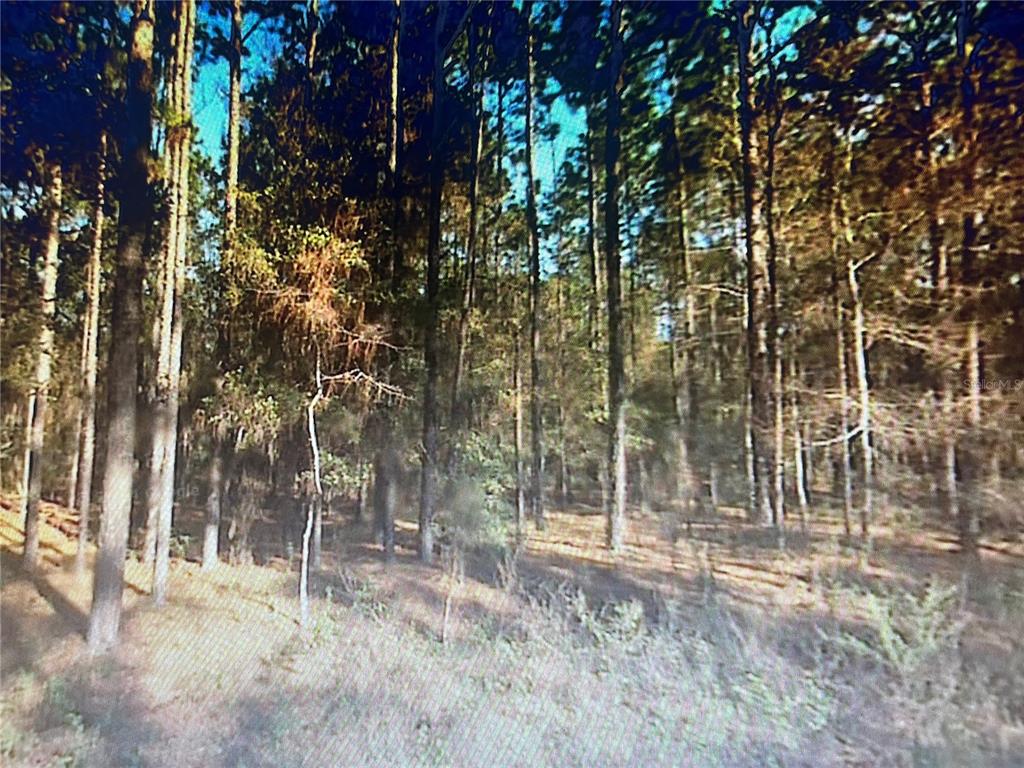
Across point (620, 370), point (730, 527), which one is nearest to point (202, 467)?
Answer: point (620, 370)

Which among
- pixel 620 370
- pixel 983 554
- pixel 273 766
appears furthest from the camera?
pixel 620 370

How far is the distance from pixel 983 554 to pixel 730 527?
1.17 feet

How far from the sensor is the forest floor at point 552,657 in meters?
0.83

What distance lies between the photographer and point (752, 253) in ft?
3.34

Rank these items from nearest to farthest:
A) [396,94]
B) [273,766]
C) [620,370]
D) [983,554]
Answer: [983,554] → [273,766] → [620,370] → [396,94]

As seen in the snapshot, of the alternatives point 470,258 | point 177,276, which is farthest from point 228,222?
point 470,258

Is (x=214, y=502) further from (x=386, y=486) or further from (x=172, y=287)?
(x=172, y=287)

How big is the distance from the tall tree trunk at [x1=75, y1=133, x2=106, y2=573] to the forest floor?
0.09 feet

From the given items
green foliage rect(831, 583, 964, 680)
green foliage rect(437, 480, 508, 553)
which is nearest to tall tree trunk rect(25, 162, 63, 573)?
green foliage rect(437, 480, 508, 553)

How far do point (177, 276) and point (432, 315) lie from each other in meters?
0.54

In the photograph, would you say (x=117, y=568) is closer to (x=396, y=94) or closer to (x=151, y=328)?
(x=151, y=328)

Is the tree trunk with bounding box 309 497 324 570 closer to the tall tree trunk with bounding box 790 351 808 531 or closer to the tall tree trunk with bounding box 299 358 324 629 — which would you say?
the tall tree trunk with bounding box 299 358 324 629

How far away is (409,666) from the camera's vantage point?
1034 millimetres

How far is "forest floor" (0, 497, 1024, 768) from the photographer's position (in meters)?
0.83
